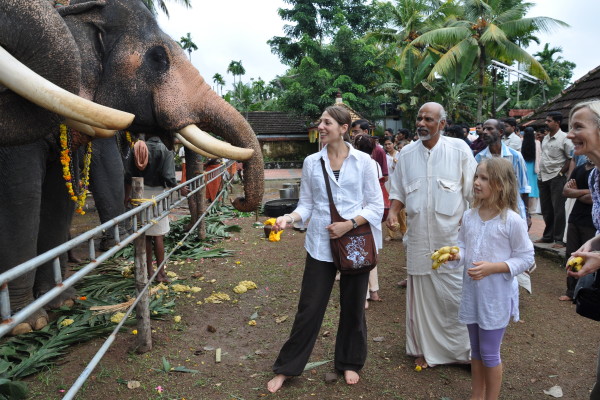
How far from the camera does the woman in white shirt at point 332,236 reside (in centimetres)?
322

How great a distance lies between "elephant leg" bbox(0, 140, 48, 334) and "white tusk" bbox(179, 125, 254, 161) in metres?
1.32

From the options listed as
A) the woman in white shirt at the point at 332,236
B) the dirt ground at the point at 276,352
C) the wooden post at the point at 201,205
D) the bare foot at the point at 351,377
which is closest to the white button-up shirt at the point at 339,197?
the woman in white shirt at the point at 332,236

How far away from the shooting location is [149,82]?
11.4 feet

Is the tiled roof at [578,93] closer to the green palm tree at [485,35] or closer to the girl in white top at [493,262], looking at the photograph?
the girl in white top at [493,262]

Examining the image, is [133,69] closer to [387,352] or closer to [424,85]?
[387,352]

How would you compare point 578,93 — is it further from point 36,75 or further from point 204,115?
point 36,75

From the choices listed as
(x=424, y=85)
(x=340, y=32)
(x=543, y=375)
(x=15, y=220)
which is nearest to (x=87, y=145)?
(x=15, y=220)

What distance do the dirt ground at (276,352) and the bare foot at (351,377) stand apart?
0.04 m

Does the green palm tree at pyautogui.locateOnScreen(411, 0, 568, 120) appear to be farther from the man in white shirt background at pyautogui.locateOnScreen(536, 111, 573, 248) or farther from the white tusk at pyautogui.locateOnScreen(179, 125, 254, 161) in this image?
the white tusk at pyautogui.locateOnScreen(179, 125, 254, 161)

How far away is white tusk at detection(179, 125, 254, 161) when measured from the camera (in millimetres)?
3324

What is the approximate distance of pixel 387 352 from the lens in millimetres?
3891

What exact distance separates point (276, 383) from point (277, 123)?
2937 cm

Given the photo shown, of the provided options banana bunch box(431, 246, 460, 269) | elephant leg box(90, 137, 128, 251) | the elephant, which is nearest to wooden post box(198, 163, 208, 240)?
elephant leg box(90, 137, 128, 251)

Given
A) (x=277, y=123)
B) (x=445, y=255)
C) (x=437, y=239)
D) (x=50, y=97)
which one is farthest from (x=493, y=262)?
(x=277, y=123)
